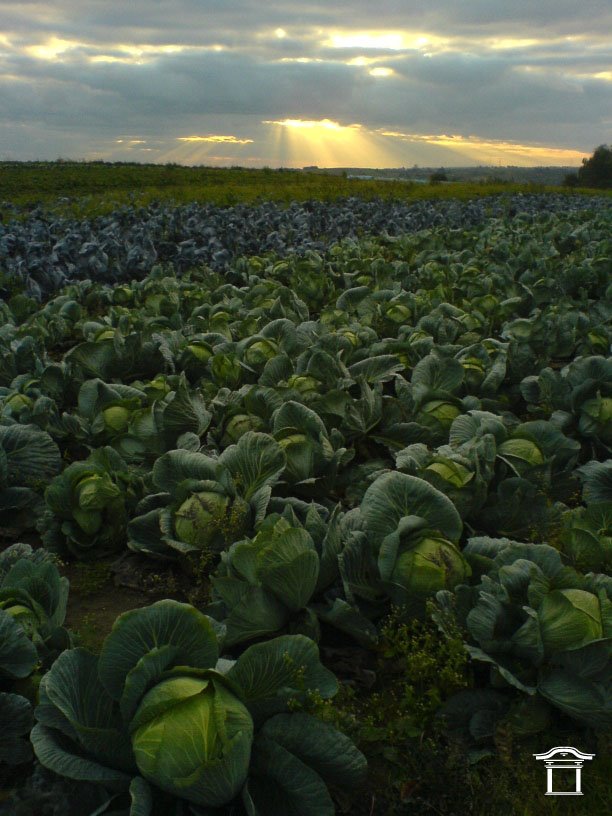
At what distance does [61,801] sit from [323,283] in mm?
8826

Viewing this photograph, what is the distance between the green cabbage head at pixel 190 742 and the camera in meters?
2.36

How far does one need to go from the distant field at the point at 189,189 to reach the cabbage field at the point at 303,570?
54.7 feet

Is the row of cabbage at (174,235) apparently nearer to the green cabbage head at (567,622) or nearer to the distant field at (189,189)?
the distant field at (189,189)

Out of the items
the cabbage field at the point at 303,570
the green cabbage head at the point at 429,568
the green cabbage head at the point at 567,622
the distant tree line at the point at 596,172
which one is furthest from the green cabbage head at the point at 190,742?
the distant tree line at the point at 596,172

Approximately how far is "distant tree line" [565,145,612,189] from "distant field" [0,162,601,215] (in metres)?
41.2

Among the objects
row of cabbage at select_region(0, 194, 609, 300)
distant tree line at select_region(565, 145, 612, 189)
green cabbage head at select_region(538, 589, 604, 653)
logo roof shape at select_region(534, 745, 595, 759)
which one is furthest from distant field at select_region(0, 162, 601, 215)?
distant tree line at select_region(565, 145, 612, 189)

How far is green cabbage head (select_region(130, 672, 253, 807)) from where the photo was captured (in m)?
2.36

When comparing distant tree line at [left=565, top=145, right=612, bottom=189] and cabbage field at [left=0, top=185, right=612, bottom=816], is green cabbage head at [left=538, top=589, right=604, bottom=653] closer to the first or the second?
cabbage field at [left=0, top=185, right=612, bottom=816]

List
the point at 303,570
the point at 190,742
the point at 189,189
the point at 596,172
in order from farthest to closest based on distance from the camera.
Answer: the point at 596,172, the point at 189,189, the point at 303,570, the point at 190,742

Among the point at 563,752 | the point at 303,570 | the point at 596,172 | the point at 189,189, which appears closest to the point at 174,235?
the point at 303,570

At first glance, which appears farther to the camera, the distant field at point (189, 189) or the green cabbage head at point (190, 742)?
the distant field at point (189, 189)

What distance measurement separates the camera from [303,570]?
10.6 ft

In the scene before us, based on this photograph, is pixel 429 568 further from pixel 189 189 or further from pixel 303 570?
pixel 189 189

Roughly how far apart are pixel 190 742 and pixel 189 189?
34.0 metres
